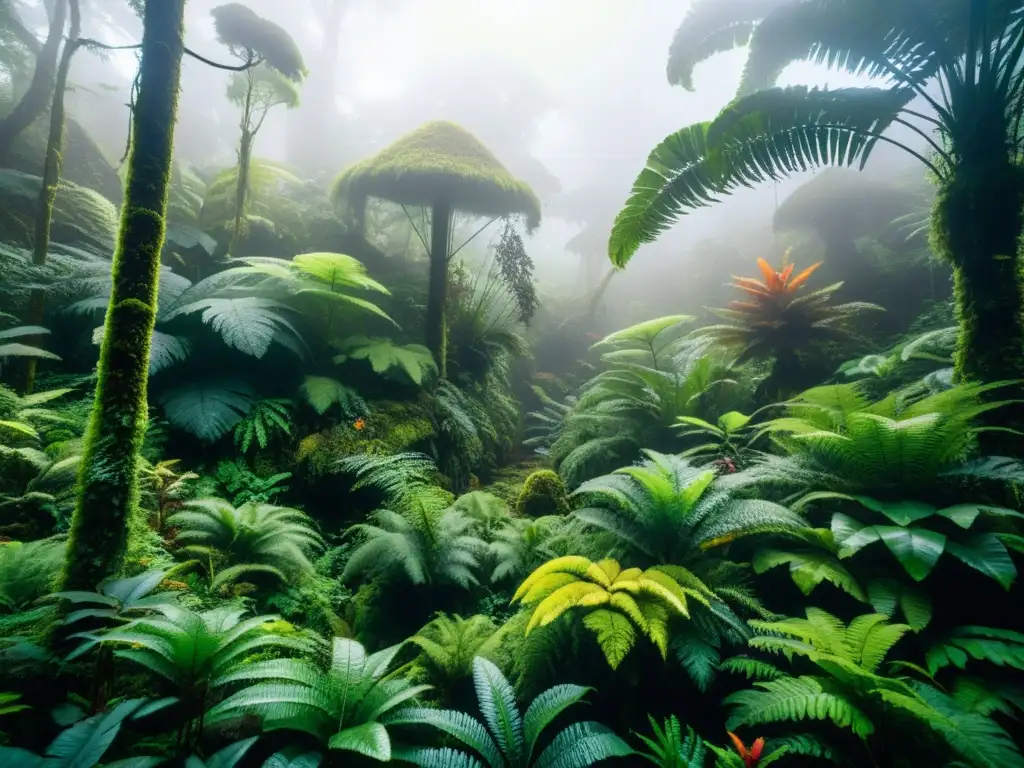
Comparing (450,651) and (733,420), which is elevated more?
(733,420)

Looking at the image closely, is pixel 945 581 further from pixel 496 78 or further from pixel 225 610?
pixel 496 78

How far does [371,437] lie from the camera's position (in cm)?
424

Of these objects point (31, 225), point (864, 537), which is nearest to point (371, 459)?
point (864, 537)

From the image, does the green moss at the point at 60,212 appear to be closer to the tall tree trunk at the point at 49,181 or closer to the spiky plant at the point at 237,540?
the tall tree trunk at the point at 49,181

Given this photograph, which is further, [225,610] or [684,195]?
[684,195]

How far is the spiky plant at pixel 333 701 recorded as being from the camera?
4.34 feet

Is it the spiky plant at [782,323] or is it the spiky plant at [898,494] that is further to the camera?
the spiky plant at [782,323]

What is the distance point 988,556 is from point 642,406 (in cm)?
306

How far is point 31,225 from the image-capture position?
5.09 meters

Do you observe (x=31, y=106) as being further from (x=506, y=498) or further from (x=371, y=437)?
(x=506, y=498)

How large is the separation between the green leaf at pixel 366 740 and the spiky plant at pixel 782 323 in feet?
14.5

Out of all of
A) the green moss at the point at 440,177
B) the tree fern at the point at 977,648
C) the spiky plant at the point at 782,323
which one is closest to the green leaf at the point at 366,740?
the tree fern at the point at 977,648

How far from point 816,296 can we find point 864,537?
345cm

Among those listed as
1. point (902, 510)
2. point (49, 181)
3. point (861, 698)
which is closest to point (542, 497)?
point (902, 510)
